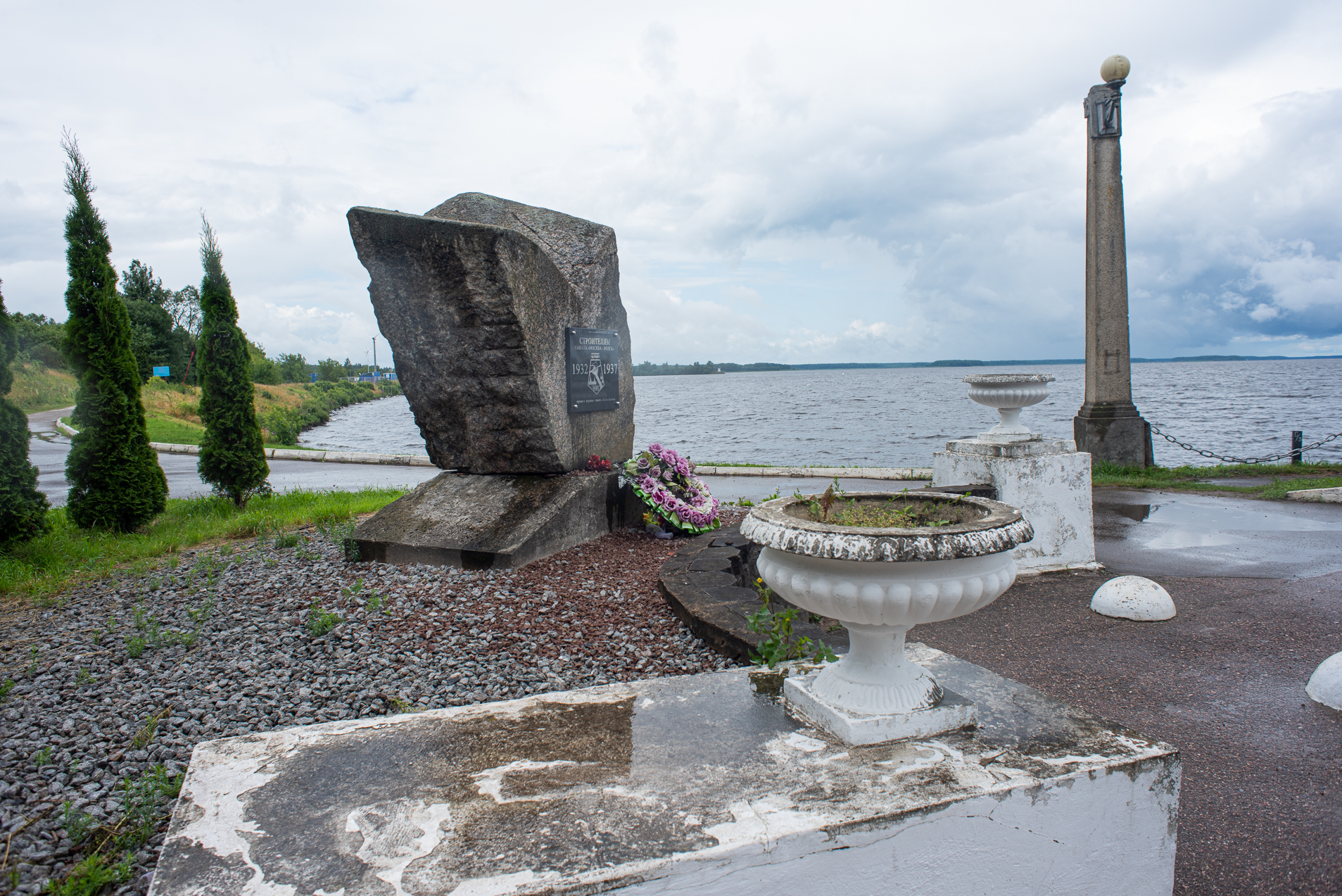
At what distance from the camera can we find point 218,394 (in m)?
8.44

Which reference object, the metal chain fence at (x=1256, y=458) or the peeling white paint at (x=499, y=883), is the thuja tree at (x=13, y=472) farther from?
the metal chain fence at (x=1256, y=458)

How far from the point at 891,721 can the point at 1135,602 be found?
2943mm

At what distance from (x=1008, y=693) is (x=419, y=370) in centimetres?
508

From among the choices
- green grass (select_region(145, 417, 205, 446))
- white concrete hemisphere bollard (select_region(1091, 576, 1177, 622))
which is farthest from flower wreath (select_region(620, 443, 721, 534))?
green grass (select_region(145, 417, 205, 446))

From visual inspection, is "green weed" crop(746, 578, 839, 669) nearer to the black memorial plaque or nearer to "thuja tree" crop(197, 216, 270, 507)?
the black memorial plaque

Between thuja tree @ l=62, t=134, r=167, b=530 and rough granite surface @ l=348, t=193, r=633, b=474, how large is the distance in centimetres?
307

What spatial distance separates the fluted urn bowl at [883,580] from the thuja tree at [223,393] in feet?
26.3

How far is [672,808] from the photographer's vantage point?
1.83m

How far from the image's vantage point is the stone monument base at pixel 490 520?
17.7 ft

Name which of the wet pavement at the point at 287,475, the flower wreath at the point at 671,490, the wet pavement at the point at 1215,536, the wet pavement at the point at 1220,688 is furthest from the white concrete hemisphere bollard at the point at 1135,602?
the wet pavement at the point at 287,475

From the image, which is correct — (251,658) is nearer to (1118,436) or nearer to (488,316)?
(488,316)

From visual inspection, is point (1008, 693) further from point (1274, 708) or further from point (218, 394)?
point (218, 394)

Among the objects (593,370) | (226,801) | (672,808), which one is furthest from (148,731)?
(593,370)

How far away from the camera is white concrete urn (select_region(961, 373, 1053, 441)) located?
5.14m
